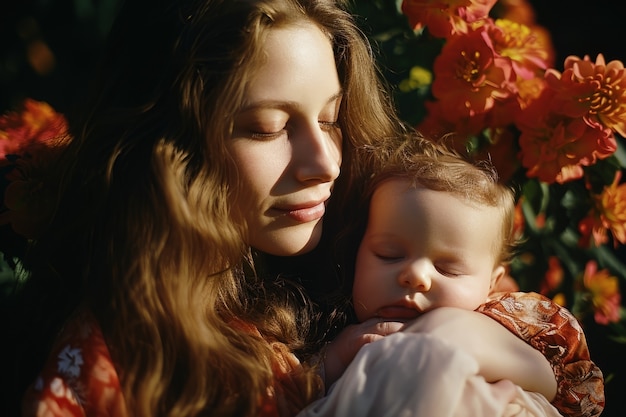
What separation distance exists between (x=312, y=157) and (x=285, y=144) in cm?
6

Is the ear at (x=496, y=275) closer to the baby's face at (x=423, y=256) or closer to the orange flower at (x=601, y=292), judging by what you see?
the baby's face at (x=423, y=256)

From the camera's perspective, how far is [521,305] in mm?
1912

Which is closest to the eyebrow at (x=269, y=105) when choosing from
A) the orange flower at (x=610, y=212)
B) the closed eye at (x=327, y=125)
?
the closed eye at (x=327, y=125)

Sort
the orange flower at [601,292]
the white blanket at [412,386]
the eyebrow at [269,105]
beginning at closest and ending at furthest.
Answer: the white blanket at [412,386] → the eyebrow at [269,105] → the orange flower at [601,292]

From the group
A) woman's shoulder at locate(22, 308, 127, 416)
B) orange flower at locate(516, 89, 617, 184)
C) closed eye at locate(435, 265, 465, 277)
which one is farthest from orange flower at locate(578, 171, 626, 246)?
woman's shoulder at locate(22, 308, 127, 416)

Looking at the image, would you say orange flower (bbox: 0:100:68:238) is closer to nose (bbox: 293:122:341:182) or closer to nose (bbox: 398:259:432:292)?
nose (bbox: 293:122:341:182)

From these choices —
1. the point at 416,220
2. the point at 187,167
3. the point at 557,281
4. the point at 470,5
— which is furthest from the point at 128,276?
the point at 557,281

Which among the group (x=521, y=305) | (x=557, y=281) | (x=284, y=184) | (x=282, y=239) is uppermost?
(x=284, y=184)

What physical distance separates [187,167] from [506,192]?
76 cm

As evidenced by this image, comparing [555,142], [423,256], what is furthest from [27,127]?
[555,142]

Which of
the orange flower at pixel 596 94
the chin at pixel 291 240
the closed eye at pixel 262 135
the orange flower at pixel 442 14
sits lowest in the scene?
the chin at pixel 291 240

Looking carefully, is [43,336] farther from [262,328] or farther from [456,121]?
[456,121]

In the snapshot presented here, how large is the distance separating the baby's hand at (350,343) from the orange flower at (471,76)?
0.67 m

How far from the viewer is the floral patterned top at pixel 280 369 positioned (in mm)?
1515
